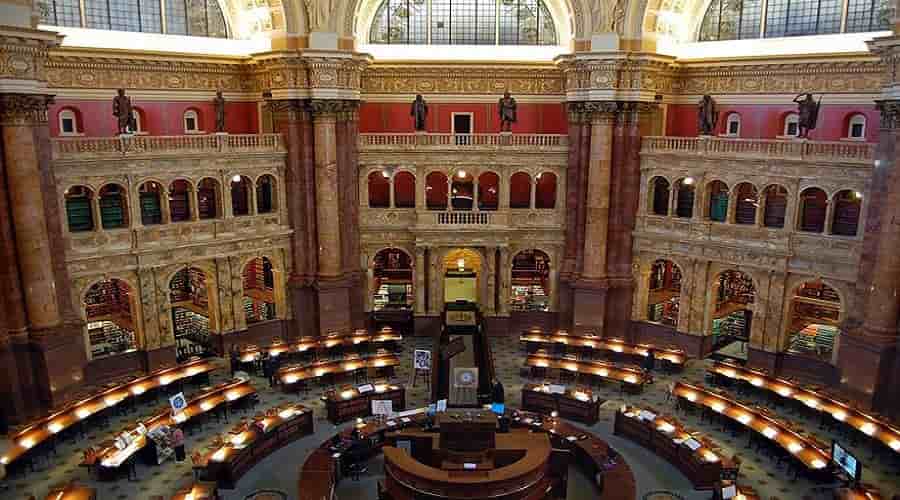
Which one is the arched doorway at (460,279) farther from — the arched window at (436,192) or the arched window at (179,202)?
the arched window at (179,202)

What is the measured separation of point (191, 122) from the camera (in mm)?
33188

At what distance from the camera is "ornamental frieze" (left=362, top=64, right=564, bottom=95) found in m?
34.9

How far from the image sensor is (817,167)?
27.9m

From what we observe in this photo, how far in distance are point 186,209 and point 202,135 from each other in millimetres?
5526

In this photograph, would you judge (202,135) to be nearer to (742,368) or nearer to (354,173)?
(354,173)

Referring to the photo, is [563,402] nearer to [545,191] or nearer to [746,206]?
[545,191]

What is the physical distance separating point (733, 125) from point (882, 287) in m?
11.3

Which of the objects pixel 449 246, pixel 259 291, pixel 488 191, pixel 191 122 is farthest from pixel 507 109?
pixel 259 291

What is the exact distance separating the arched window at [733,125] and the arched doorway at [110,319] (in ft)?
95.0

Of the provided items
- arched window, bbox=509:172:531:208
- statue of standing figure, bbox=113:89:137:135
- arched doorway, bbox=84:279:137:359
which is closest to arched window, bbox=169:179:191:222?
arched doorway, bbox=84:279:137:359

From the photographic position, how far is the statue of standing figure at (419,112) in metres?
33.3

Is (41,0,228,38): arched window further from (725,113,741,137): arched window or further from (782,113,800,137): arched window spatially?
(782,113,800,137): arched window

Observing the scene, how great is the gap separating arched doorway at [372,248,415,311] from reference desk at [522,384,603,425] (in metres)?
11.3

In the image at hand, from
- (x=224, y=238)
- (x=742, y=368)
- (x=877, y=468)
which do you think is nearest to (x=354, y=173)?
(x=224, y=238)
